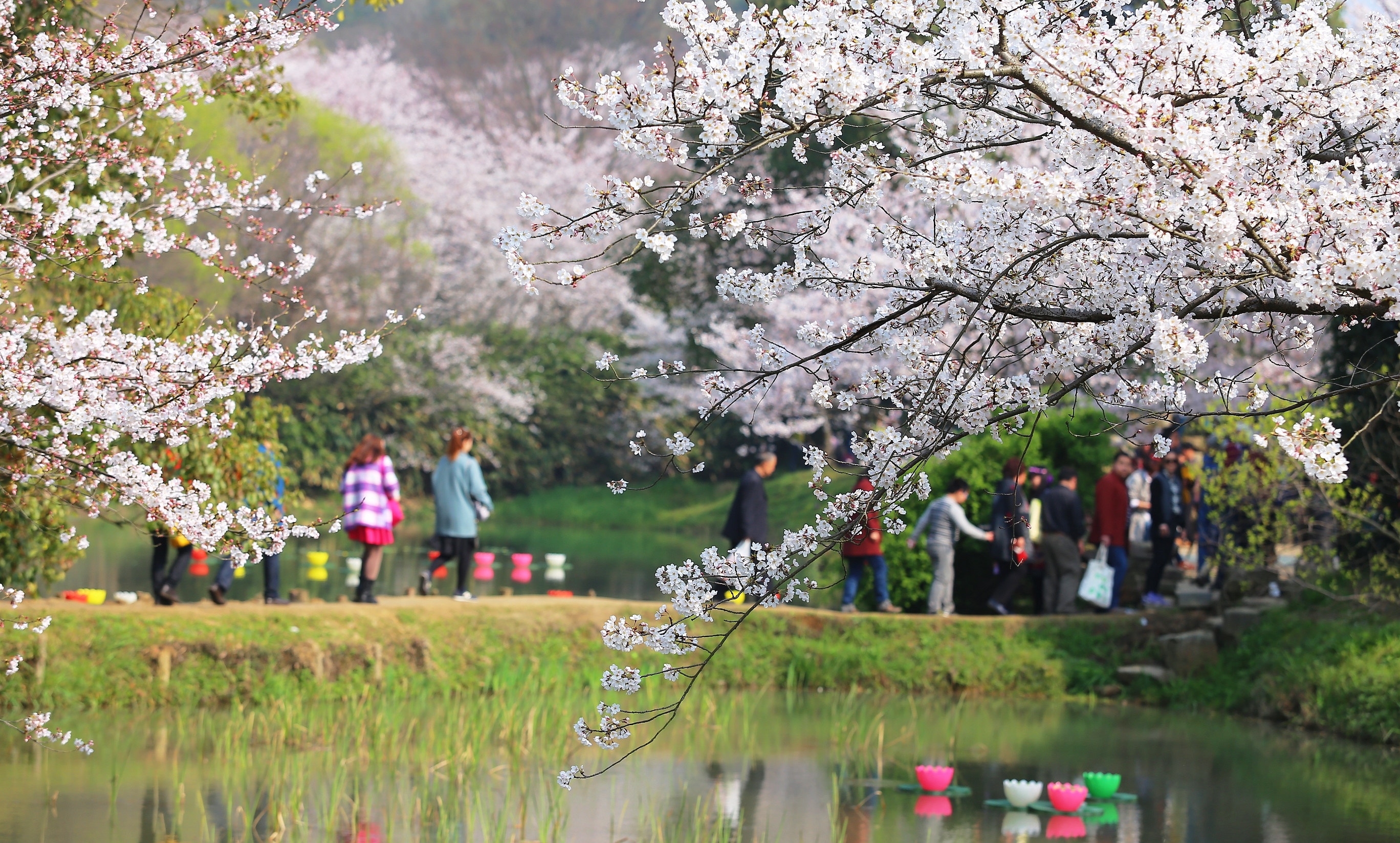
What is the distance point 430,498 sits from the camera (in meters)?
29.2

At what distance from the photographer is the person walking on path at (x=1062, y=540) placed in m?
12.6

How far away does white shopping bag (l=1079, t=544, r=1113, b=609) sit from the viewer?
487 inches

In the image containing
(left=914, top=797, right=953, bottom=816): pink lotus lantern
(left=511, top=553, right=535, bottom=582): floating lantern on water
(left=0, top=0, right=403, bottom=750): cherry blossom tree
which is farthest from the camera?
(left=511, top=553, right=535, bottom=582): floating lantern on water

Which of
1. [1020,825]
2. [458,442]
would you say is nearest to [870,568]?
[458,442]

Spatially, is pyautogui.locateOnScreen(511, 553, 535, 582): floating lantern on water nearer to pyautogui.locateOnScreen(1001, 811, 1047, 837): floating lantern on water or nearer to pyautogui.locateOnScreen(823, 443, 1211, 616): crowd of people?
pyautogui.locateOnScreen(823, 443, 1211, 616): crowd of people

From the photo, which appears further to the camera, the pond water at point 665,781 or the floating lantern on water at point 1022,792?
the floating lantern on water at point 1022,792

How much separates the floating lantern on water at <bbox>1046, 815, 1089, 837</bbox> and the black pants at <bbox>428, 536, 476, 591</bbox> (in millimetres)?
5413

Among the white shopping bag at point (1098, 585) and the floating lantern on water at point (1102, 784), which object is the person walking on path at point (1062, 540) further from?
the floating lantern on water at point (1102, 784)

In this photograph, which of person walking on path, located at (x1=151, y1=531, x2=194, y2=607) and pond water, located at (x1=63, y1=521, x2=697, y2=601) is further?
pond water, located at (x1=63, y1=521, x2=697, y2=601)

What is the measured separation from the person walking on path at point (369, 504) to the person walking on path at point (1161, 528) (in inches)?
264

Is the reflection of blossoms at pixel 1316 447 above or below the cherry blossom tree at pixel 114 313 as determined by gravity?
below

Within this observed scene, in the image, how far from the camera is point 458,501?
11578 millimetres

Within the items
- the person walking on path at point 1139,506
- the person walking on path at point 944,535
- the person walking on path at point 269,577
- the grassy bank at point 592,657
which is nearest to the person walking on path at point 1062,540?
the grassy bank at point 592,657

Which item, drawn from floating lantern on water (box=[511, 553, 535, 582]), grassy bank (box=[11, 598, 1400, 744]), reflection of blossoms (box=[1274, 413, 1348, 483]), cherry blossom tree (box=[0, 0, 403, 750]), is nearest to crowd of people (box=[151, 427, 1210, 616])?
grassy bank (box=[11, 598, 1400, 744])
